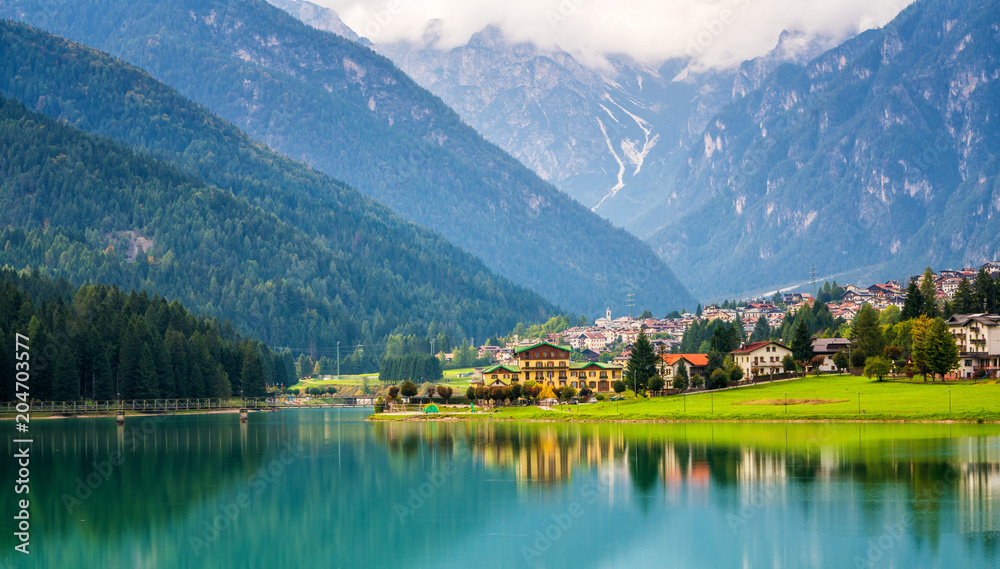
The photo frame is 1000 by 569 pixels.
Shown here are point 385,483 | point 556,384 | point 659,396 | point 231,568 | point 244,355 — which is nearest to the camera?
point 231,568

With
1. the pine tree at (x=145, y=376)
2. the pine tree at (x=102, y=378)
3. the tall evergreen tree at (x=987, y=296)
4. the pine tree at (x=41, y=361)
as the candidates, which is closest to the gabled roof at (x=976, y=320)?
the tall evergreen tree at (x=987, y=296)

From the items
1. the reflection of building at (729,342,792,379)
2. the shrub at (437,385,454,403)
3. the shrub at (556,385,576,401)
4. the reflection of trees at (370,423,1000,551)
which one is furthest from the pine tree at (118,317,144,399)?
the reflection of building at (729,342,792,379)

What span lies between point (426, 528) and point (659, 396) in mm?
92900

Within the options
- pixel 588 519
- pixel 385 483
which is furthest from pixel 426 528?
pixel 385 483

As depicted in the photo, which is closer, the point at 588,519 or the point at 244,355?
the point at 588,519

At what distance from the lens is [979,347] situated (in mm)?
131375

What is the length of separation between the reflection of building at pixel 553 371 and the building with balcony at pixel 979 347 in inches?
2001

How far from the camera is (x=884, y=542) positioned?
49.5 meters

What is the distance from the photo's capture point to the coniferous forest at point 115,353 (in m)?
146

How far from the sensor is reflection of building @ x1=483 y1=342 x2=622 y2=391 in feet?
557

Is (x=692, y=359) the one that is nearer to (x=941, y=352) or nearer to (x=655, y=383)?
(x=655, y=383)

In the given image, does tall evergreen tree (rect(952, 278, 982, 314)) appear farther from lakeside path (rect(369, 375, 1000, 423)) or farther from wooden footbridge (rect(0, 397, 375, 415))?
wooden footbridge (rect(0, 397, 375, 415))

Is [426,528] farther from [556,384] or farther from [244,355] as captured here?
[244,355]

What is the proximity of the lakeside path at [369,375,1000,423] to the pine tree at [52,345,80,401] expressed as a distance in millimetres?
38096
